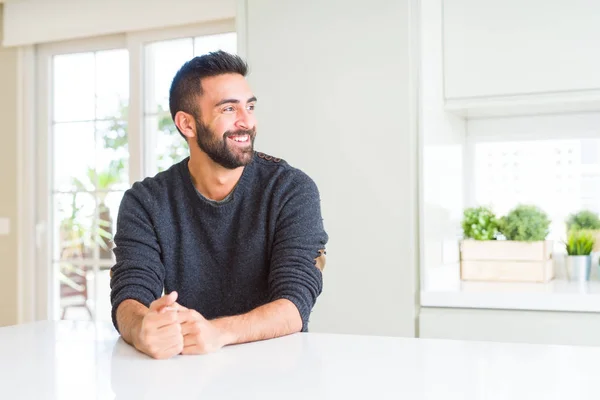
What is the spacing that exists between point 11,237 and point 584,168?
3.07 metres

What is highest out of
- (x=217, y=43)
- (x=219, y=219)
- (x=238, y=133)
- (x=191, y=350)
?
(x=217, y=43)

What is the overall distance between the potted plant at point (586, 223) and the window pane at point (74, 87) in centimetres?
262

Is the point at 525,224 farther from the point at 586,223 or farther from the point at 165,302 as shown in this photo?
the point at 165,302

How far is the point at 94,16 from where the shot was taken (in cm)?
385

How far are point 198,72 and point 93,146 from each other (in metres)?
2.43

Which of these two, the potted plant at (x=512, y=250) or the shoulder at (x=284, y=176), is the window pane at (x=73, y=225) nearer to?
the potted plant at (x=512, y=250)

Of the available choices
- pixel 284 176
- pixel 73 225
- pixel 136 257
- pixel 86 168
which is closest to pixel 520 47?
pixel 284 176

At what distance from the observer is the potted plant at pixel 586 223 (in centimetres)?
283

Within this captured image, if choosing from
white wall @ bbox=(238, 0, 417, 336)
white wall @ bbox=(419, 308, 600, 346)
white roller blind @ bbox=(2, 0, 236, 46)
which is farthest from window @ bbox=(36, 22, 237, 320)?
white wall @ bbox=(419, 308, 600, 346)

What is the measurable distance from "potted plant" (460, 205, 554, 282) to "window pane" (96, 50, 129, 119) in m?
2.13

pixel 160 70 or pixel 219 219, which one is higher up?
pixel 160 70

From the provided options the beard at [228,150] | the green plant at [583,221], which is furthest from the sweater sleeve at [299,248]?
the green plant at [583,221]

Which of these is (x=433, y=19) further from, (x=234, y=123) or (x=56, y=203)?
(x=56, y=203)

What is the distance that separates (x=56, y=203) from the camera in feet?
13.9
